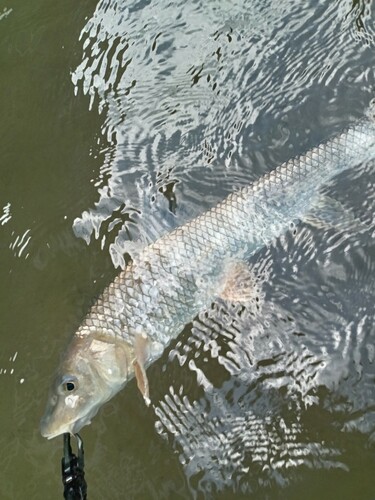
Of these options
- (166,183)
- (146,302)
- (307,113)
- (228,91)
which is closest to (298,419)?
(146,302)

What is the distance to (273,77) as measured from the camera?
3.94 metres

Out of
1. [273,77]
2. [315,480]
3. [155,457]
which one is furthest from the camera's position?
[273,77]

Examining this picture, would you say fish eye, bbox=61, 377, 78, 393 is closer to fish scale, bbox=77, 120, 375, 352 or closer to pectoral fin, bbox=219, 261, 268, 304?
fish scale, bbox=77, 120, 375, 352

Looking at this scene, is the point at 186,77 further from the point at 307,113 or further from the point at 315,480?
the point at 315,480

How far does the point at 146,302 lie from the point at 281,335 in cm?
76

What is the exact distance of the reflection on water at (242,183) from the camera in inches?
122

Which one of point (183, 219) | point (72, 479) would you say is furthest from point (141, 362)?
point (183, 219)

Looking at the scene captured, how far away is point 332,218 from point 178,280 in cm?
96

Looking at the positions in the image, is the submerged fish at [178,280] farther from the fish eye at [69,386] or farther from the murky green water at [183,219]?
the murky green water at [183,219]

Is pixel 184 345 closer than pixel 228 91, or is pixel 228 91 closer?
pixel 184 345

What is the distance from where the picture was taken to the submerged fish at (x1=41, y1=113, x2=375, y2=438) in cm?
282

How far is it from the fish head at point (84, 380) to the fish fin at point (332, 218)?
1.24 meters

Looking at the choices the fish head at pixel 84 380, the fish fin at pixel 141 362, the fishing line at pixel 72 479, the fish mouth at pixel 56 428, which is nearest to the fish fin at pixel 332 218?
the fish fin at pixel 141 362

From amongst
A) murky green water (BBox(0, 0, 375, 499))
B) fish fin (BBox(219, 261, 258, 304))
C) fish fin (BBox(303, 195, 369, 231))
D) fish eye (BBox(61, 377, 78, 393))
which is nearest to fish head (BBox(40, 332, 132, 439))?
fish eye (BBox(61, 377, 78, 393))
